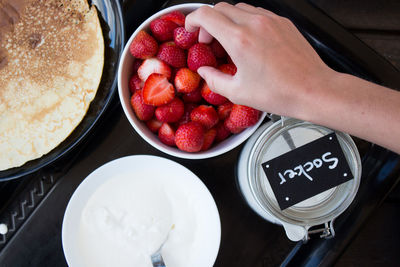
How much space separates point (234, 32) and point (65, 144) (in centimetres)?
48

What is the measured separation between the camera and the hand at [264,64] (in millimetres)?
574

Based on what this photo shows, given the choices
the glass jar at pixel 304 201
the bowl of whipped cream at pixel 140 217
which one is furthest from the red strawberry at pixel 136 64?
the glass jar at pixel 304 201

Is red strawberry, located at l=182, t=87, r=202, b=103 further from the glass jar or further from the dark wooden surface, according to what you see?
the dark wooden surface

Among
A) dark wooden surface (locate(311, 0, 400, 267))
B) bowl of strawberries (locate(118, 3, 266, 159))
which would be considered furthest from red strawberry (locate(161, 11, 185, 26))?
dark wooden surface (locate(311, 0, 400, 267))

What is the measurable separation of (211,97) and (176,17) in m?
0.20

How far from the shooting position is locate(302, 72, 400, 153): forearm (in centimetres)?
57

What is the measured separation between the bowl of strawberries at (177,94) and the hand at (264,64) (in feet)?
0.26

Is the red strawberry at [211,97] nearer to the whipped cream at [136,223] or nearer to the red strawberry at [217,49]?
the red strawberry at [217,49]

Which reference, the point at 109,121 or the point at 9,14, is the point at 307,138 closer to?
the point at 109,121

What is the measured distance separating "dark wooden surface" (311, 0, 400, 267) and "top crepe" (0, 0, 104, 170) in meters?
0.65

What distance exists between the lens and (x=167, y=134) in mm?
718

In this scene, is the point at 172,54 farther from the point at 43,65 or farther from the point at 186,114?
the point at 43,65

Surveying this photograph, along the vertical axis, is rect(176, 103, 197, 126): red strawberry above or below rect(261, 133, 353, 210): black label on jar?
above

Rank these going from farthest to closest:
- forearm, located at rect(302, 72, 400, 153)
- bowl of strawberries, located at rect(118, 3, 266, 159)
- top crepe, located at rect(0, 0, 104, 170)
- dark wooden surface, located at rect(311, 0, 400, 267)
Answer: dark wooden surface, located at rect(311, 0, 400, 267) → top crepe, located at rect(0, 0, 104, 170) → bowl of strawberries, located at rect(118, 3, 266, 159) → forearm, located at rect(302, 72, 400, 153)
